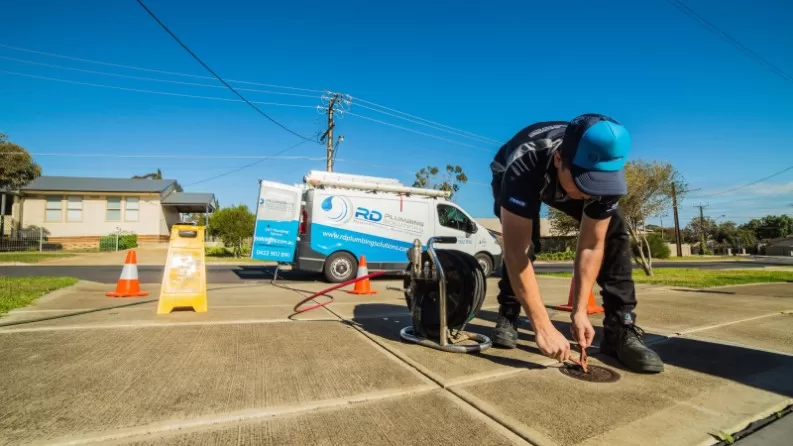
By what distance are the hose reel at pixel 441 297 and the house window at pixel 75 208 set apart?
→ 112ft

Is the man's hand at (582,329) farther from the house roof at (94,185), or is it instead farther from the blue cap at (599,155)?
the house roof at (94,185)

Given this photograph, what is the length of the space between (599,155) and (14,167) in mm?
33241

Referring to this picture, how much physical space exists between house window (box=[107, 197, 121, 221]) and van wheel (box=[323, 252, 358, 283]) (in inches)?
1053

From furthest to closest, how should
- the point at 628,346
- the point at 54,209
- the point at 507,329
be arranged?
the point at 54,209 < the point at 507,329 < the point at 628,346

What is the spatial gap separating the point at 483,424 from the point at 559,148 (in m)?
1.38

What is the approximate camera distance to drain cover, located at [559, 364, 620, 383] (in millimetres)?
2231

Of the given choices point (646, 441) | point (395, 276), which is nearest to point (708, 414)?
point (646, 441)

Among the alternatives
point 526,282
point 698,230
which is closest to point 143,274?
point 526,282

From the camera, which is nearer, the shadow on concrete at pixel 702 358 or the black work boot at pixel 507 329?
the shadow on concrete at pixel 702 358

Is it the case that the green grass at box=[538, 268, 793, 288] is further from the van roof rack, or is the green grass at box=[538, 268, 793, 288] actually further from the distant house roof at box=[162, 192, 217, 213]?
the distant house roof at box=[162, 192, 217, 213]

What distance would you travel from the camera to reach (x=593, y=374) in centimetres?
230

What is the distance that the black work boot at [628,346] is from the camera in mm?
2359

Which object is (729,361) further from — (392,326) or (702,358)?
(392,326)

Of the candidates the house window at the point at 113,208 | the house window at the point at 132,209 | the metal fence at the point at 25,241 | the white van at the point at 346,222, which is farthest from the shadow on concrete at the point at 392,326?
the house window at the point at 113,208
